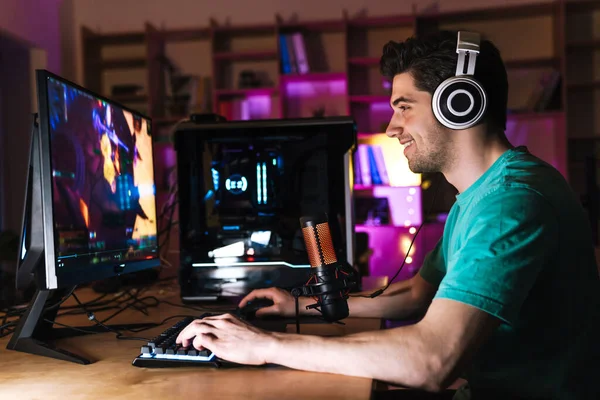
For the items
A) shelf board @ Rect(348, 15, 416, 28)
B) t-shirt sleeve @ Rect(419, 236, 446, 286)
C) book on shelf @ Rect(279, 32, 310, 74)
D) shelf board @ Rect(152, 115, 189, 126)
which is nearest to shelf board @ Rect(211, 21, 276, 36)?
book on shelf @ Rect(279, 32, 310, 74)

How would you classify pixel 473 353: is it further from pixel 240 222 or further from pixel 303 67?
pixel 303 67

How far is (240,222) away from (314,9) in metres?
3.13

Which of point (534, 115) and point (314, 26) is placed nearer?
point (534, 115)

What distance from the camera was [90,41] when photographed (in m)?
4.32

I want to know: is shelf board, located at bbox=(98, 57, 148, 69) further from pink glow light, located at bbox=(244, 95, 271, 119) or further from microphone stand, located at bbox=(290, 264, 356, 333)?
microphone stand, located at bbox=(290, 264, 356, 333)

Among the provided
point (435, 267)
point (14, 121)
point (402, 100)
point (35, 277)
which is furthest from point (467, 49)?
point (14, 121)

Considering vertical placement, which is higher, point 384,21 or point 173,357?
point 384,21

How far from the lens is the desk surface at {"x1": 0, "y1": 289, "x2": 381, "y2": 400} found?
2.29 feet

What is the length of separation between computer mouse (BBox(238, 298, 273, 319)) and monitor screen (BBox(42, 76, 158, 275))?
27cm

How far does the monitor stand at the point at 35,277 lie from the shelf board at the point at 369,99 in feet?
10.2

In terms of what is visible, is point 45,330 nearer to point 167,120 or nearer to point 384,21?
point 167,120

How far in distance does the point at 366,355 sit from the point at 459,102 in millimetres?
479

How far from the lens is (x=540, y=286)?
0.84 metres

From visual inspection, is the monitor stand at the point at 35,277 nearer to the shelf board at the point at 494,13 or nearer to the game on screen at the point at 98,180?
the game on screen at the point at 98,180
